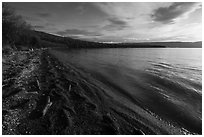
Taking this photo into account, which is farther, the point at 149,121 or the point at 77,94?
the point at 77,94

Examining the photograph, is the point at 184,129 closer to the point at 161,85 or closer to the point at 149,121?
the point at 149,121

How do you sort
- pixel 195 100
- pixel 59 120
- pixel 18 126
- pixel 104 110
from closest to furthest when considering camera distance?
pixel 18 126
pixel 59 120
pixel 104 110
pixel 195 100

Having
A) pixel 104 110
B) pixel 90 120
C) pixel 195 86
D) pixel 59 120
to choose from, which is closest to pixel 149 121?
pixel 104 110

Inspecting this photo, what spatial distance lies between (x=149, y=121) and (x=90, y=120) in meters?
3.64

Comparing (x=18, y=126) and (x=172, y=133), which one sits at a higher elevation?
(x=18, y=126)

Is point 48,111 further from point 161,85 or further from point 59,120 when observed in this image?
point 161,85

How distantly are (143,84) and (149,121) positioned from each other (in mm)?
7557

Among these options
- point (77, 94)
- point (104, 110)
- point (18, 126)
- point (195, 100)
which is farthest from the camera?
point (195, 100)

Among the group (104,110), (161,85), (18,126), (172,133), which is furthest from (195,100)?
(18,126)

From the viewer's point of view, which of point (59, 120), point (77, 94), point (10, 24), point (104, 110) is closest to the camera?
point (59, 120)

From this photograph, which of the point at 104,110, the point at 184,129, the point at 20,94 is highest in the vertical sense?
the point at 20,94

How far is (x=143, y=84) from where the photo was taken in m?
14.8

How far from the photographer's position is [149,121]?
25.0 ft

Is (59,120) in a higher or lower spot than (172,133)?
higher
